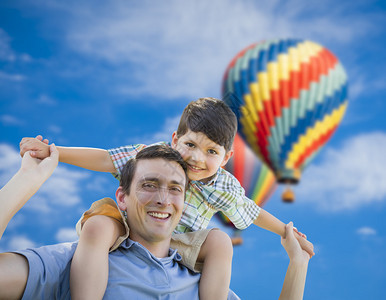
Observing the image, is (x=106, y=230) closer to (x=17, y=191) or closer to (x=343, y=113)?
(x=17, y=191)

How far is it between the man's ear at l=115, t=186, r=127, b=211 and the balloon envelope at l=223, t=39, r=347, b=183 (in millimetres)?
10025

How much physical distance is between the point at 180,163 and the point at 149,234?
11.5 inches

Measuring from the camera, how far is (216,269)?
1.82 m

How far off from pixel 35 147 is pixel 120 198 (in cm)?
36

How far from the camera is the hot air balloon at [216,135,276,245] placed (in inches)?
488

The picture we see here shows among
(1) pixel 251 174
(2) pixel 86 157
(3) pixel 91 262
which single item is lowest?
(3) pixel 91 262

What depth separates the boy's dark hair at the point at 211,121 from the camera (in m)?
2.23

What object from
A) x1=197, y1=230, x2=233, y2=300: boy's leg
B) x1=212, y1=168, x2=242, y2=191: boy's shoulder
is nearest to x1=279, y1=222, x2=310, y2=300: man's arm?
x1=212, y1=168, x2=242, y2=191: boy's shoulder

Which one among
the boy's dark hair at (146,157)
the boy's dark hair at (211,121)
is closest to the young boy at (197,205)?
the boy's dark hair at (211,121)

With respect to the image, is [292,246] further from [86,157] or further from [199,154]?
[86,157]

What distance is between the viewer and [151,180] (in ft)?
5.82

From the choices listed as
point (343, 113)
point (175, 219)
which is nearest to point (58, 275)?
point (175, 219)

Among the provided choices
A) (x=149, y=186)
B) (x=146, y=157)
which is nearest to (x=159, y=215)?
(x=149, y=186)

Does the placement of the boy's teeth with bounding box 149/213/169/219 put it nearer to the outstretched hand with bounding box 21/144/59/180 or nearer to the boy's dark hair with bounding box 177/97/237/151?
the outstretched hand with bounding box 21/144/59/180
